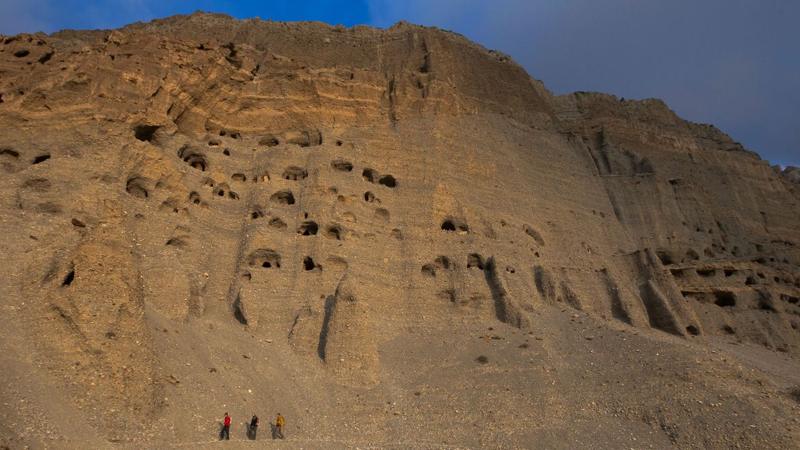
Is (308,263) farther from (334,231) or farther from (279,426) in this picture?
(279,426)

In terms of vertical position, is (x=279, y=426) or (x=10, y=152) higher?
(x=10, y=152)

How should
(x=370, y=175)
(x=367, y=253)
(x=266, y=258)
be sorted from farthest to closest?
1. (x=370, y=175)
2. (x=367, y=253)
3. (x=266, y=258)

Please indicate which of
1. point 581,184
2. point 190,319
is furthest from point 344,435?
point 581,184

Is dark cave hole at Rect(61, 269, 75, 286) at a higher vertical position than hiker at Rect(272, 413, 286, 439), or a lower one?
higher

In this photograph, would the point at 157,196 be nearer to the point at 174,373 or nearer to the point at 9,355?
the point at 174,373

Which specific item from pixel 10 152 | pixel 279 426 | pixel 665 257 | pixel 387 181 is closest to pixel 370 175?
pixel 387 181

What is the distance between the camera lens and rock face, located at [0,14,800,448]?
1703 centimetres

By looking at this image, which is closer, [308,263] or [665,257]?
[308,263]

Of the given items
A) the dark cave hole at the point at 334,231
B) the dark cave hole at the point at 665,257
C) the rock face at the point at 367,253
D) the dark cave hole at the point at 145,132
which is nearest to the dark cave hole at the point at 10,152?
the rock face at the point at 367,253

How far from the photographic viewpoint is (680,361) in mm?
20594

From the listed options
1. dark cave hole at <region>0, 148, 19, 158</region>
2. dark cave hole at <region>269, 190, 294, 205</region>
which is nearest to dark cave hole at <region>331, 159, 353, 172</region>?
dark cave hole at <region>269, 190, 294, 205</region>

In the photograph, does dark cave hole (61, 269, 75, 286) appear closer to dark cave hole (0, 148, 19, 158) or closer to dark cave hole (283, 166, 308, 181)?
dark cave hole (0, 148, 19, 158)

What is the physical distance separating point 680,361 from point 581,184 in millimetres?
20288

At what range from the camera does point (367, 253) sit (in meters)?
27.5
